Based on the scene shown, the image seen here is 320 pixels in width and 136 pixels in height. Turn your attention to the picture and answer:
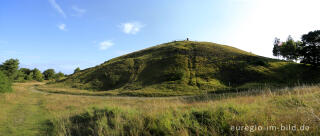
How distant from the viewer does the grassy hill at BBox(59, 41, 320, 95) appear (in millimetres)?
25562

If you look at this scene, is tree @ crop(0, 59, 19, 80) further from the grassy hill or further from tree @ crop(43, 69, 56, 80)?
tree @ crop(43, 69, 56, 80)

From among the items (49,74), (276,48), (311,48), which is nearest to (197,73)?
(311,48)

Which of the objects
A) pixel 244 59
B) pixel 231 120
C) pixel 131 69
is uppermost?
pixel 244 59

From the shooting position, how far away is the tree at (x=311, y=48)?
26.8 meters

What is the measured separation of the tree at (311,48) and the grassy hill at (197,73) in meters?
2.12

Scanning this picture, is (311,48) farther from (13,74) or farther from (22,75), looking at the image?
(22,75)

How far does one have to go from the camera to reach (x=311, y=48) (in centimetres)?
2723

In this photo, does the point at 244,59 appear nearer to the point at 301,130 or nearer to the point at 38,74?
the point at 301,130

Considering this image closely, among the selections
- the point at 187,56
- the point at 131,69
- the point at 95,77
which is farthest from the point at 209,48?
the point at 95,77

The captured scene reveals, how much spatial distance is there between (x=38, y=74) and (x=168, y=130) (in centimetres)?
10265

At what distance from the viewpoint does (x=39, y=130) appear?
19.5ft

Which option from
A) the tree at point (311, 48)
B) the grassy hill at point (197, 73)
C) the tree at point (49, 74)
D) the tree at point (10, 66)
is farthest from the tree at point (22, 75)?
the tree at point (311, 48)

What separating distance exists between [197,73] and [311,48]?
A: 25957 millimetres

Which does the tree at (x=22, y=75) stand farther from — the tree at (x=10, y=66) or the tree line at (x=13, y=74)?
the tree at (x=10, y=66)
